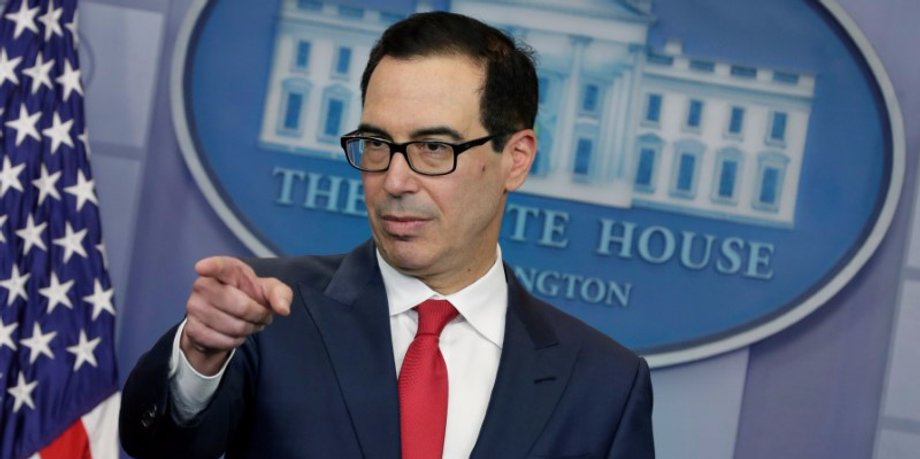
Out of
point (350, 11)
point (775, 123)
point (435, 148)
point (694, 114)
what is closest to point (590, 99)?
point (694, 114)

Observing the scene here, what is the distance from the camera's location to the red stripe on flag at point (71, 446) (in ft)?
10.8

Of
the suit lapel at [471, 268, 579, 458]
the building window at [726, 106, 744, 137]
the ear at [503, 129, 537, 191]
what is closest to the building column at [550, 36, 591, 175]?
the building window at [726, 106, 744, 137]

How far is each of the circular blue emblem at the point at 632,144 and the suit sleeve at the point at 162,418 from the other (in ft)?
5.63

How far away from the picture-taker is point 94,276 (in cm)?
333

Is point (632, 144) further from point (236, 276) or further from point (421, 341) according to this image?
point (236, 276)

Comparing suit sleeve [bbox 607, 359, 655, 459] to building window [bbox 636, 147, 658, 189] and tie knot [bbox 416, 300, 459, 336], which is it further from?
building window [bbox 636, 147, 658, 189]

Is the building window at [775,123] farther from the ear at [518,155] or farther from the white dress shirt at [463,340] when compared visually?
the white dress shirt at [463,340]

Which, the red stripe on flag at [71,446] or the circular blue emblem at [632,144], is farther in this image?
the circular blue emblem at [632,144]

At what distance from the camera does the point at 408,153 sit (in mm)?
1934

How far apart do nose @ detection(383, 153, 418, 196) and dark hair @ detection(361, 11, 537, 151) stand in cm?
Result: 16

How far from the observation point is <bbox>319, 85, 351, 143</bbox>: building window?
353 centimetres

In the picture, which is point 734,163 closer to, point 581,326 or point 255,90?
point 255,90

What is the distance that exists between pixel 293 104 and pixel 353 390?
1784mm

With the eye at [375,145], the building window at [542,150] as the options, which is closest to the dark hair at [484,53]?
the eye at [375,145]
